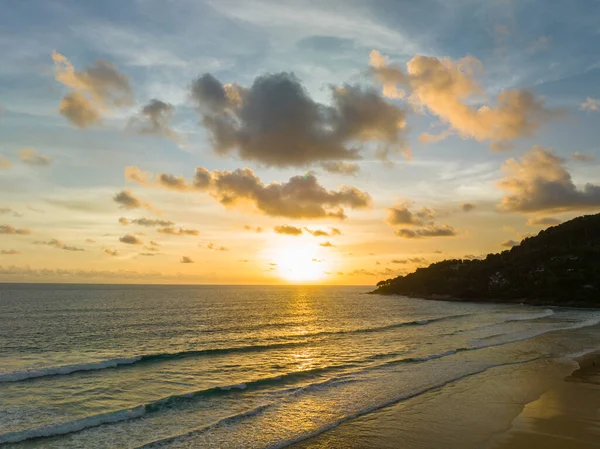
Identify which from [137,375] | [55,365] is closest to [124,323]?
[55,365]

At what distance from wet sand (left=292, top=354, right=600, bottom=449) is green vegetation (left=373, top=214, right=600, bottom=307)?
107300mm

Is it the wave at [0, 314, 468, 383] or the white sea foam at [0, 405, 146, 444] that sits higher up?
the white sea foam at [0, 405, 146, 444]

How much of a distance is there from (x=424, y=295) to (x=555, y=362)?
14859 cm

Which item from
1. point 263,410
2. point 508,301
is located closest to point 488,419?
point 263,410

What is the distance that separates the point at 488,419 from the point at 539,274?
132m

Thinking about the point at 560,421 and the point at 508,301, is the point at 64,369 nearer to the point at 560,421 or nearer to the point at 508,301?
the point at 560,421

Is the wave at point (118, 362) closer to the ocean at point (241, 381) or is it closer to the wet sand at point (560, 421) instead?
the ocean at point (241, 381)

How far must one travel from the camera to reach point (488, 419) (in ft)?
61.6

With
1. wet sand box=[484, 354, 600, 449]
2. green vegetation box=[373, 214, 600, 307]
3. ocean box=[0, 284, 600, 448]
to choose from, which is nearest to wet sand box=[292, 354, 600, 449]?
wet sand box=[484, 354, 600, 449]

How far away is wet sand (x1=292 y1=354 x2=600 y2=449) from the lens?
1585 centimetres

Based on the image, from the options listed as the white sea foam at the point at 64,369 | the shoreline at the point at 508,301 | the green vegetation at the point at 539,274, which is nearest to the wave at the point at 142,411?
the white sea foam at the point at 64,369

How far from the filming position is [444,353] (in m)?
36.9

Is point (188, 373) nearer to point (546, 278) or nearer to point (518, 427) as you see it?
point (518, 427)

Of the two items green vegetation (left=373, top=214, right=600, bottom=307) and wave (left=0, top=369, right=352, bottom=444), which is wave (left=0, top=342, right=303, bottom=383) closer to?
wave (left=0, top=369, right=352, bottom=444)
